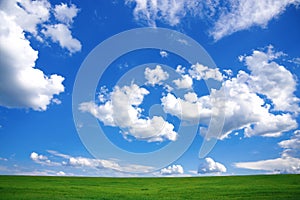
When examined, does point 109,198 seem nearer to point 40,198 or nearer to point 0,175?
point 40,198

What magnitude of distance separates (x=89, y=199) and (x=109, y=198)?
1.54 m

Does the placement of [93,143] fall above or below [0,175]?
above

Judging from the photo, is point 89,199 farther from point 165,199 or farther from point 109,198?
point 165,199

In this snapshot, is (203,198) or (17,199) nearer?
(17,199)

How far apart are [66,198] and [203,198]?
10.2m

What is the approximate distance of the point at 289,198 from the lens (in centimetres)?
2306

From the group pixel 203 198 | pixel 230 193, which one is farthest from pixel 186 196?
pixel 230 193

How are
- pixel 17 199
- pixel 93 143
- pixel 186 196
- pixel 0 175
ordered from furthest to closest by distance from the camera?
pixel 0 175 < pixel 93 143 < pixel 186 196 < pixel 17 199

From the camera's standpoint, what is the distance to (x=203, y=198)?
24.8 meters

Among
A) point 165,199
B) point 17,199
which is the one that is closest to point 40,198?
point 17,199

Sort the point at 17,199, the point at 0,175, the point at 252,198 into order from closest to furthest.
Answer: the point at 17,199 → the point at 252,198 → the point at 0,175

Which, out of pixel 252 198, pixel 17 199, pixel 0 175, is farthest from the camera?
pixel 0 175

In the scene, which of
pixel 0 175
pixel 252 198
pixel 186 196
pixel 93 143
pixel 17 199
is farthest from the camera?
pixel 0 175

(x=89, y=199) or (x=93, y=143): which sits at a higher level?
(x=93, y=143)
